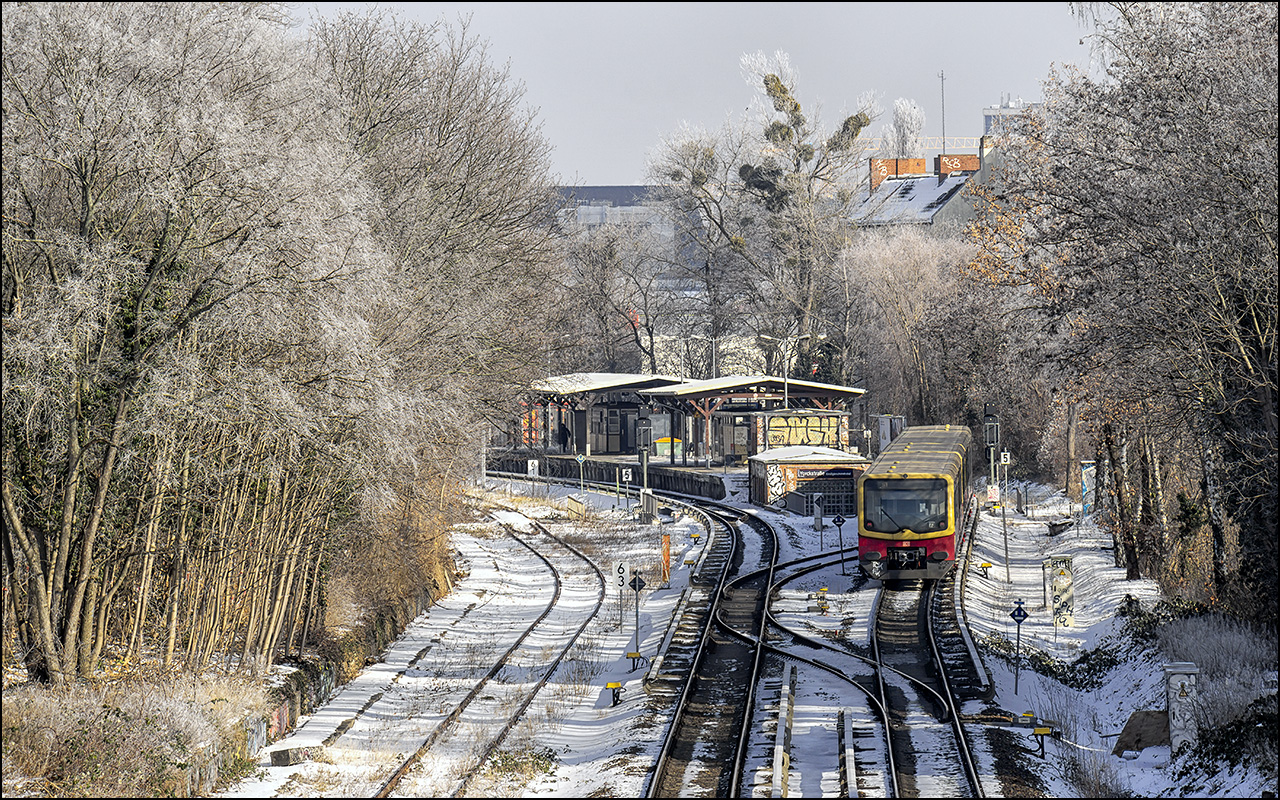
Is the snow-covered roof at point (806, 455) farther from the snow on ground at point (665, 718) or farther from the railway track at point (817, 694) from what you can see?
the railway track at point (817, 694)

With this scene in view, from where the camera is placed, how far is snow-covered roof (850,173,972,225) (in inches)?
2633

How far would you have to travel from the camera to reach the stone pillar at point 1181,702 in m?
13.2

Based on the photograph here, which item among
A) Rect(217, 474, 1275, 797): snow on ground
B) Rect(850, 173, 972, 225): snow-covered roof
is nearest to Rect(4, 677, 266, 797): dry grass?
Rect(217, 474, 1275, 797): snow on ground

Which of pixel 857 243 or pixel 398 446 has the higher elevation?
pixel 857 243

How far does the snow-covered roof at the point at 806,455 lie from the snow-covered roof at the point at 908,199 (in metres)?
25.5

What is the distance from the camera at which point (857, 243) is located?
196 ft

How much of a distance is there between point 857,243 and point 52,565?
1993 inches

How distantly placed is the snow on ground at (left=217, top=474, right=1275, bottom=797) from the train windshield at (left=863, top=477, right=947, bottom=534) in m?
1.74

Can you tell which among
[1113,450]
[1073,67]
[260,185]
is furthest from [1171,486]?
[260,185]

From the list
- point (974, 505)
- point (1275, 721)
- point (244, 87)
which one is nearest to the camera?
point (1275, 721)

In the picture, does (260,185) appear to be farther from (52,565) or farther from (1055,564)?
(1055,564)

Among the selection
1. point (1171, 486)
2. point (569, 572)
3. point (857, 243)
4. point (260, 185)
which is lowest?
point (569, 572)

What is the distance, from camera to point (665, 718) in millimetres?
15750

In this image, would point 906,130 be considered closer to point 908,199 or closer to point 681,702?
point 908,199
